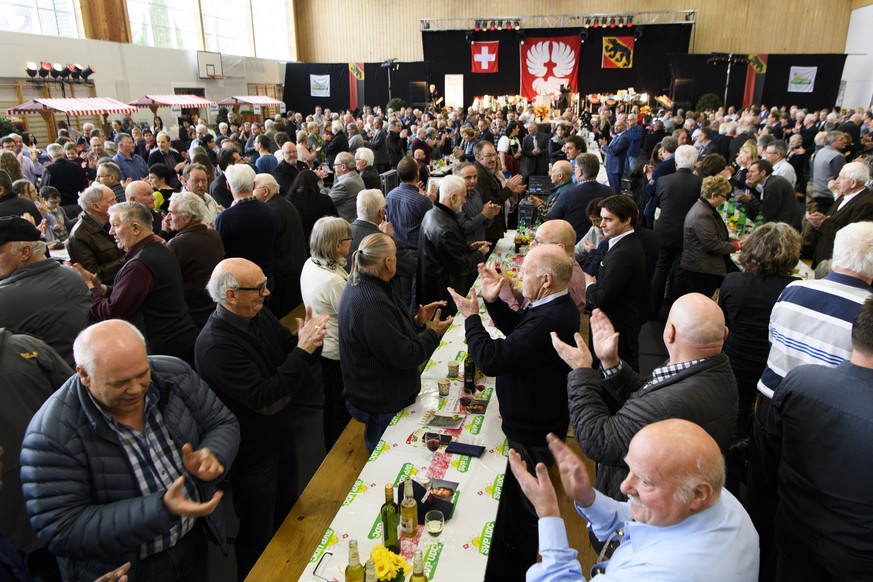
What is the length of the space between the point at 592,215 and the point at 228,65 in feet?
63.1

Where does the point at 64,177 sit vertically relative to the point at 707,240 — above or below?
above

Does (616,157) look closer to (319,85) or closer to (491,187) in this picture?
(491,187)

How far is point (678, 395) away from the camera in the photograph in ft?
5.91

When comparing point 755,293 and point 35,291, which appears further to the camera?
point 755,293

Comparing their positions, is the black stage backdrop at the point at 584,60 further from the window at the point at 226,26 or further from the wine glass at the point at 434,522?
the wine glass at the point at 434,522

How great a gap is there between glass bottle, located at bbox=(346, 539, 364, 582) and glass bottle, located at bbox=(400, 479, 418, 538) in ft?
0.80

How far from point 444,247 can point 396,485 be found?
7.47ft

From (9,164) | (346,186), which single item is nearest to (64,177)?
(9,164)

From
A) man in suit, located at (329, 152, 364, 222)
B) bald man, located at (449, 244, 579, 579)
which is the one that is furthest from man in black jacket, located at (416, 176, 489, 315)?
man in suit, located at (329, 152, 364, 222)

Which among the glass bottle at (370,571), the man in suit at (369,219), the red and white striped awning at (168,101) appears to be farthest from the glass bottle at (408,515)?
the red and white striped awning at (168,101)

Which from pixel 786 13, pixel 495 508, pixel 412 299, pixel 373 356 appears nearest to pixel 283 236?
pixel 412 299

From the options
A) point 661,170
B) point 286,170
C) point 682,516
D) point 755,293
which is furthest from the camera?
point 661,170

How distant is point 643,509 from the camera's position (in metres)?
1.36

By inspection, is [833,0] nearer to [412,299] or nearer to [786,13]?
[786,13]
